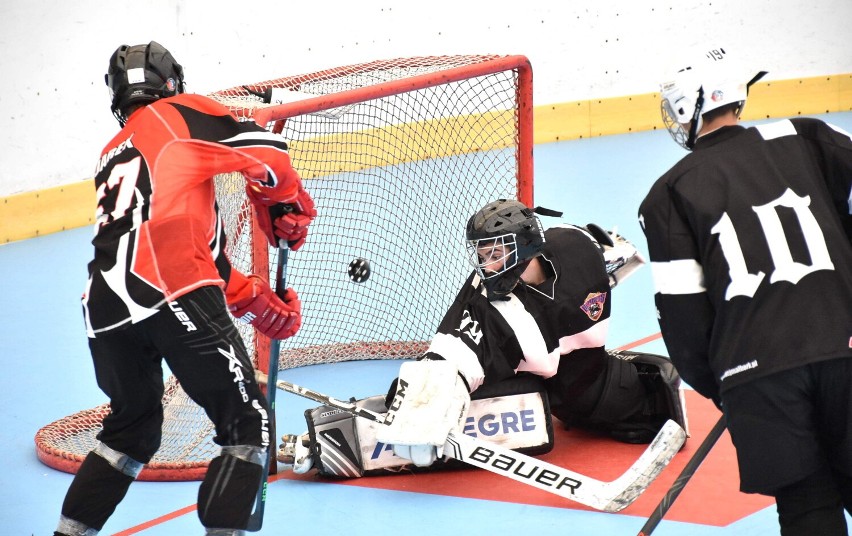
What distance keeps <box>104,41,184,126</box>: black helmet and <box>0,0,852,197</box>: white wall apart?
12.1ft

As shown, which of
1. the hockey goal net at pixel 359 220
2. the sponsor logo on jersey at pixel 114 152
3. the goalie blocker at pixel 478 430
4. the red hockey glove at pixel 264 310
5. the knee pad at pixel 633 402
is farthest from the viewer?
the hockey goal net at pixel 359 220

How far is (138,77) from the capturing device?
117 inches

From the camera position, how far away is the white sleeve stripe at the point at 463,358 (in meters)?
3.63

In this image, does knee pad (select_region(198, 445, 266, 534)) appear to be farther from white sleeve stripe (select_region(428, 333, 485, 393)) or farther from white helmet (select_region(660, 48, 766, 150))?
white helmet (select_region(660, 48, 766, 150))

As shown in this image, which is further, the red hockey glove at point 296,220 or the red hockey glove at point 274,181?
the red hockey glove at point 296,220

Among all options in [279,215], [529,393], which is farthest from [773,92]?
[279,215]

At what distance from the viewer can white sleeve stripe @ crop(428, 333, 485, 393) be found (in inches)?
143

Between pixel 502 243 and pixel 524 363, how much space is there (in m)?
0.43

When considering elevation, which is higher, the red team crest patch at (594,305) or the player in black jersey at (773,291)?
the player in black jersey at (773,291)

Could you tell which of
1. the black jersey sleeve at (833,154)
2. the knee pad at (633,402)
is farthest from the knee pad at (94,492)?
the black jersey sleeve at (833,154)

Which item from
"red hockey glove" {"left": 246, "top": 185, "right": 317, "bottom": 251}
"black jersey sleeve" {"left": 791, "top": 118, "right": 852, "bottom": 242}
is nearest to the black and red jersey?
"red hockey glove" {"left": 246, "top": 185, "right": 317, "bottom": 251}

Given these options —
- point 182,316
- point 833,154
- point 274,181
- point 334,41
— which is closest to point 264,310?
point 274,181

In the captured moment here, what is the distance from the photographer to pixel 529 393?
3762mm

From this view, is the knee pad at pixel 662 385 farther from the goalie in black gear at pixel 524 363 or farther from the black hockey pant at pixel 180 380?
the black hockey pant at pixel 180 380
